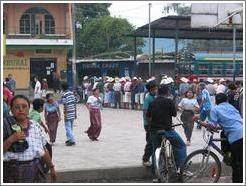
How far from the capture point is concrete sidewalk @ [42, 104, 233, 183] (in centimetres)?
843

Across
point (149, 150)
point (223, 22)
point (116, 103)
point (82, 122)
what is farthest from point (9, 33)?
point (149, 150)

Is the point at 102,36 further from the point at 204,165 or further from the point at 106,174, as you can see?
the point at 204,165

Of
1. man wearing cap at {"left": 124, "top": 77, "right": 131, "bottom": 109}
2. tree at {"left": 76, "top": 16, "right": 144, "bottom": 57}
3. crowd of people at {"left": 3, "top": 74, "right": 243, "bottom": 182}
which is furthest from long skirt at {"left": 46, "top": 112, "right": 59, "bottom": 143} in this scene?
tree at {"left": 76, "top": 16, "right": 144, "bottom": 57}

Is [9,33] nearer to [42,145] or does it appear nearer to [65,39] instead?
[65,39]

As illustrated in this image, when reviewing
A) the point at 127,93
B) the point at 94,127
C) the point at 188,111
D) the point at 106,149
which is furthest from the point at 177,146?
the point at 127,93

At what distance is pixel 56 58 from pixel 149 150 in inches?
1175

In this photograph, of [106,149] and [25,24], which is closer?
[106,149]

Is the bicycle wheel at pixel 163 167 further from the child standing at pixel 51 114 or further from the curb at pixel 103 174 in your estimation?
the child standing at pixel 51 114

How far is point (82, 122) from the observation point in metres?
18.5

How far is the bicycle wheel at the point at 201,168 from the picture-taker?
771cm

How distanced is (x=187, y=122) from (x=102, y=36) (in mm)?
41277

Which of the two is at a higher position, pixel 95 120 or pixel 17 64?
pixel 17 64

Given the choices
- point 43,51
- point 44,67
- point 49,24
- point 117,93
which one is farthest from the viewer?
point 49,24

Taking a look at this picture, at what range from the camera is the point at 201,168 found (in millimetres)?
7828
